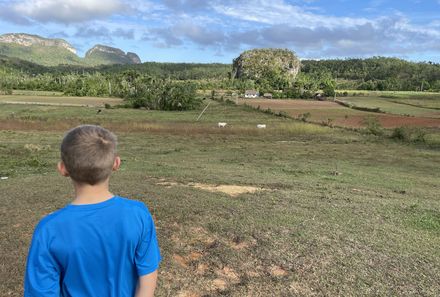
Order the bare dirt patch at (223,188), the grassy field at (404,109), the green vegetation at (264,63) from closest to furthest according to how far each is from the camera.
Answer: the bare dirt patch at (223,188), the grassy field at (404,109), the green vegetation at (264,63)

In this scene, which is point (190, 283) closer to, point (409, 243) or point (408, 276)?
point (408, 276)

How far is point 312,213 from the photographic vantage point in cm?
678

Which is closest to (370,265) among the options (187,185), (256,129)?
(187,185)

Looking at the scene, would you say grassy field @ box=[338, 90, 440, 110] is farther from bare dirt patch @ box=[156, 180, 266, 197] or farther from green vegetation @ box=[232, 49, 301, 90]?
green vegetation @ box=[232, 49, 301, 90]

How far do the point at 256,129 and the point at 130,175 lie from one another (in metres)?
→ 22.8

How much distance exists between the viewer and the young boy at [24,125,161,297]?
2.19m

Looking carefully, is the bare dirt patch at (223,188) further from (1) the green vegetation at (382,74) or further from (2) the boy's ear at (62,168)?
(1) the green vegetation at (382,74)

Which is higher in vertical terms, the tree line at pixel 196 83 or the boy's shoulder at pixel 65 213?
the boy's shoulder at pixel 65 213

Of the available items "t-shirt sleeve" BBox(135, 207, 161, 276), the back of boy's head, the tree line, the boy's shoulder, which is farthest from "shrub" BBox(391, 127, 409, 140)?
the tree line

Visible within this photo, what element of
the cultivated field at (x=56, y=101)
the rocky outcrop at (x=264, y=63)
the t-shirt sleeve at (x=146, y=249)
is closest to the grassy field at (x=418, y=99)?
the cultivated field at (x=56, y=101)

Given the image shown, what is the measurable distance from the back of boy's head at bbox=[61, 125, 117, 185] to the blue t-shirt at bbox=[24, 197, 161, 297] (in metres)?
0.15

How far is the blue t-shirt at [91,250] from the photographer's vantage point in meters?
2.19

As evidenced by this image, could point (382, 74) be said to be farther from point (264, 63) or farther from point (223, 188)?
point (223, 188)

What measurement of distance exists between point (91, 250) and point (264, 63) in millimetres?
187300
